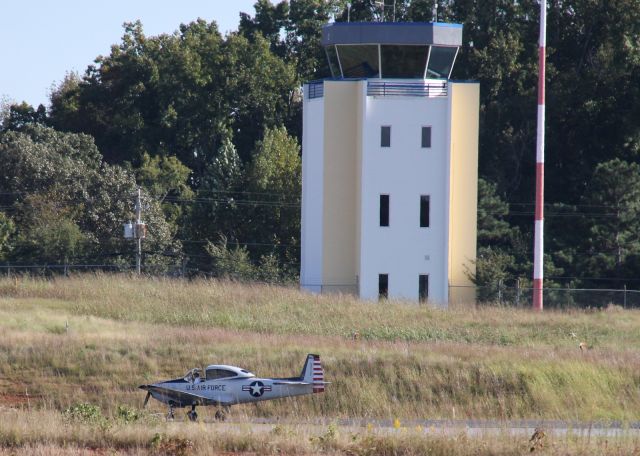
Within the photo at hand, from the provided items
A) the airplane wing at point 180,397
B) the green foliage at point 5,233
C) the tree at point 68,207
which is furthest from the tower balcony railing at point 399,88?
the airplane wing at point 180,397

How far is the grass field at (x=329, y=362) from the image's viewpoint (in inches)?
884

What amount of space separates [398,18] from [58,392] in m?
44.9

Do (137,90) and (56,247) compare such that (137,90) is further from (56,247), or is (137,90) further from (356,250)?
(356,250)

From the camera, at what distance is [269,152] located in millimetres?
65250

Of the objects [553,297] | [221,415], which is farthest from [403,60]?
[221,415]

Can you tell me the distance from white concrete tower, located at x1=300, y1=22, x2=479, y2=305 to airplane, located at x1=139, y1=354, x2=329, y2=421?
75.0ft

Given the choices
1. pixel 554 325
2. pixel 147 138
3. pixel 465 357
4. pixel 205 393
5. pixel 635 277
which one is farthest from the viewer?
pixel 147 138

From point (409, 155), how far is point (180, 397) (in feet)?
82.1

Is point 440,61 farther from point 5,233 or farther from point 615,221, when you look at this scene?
point 5,233

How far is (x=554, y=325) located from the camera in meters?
38.5

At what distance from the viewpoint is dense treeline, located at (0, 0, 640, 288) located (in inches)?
2271

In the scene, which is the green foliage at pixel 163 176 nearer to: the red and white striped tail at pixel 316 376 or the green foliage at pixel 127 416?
the red and white striped tail at pixel 316 376

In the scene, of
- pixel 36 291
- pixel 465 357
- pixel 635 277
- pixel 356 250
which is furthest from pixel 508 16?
pixel 465 357

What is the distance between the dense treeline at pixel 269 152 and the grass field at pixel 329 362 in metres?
16.2
